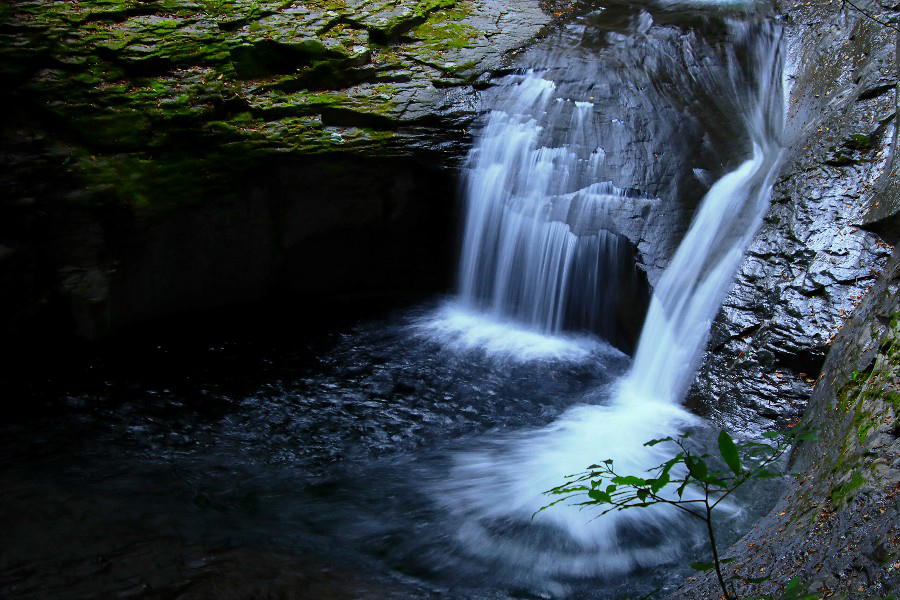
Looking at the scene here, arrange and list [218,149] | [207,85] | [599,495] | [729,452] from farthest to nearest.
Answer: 1. [207,85]
2. [218,149]
3. [599,495]
4. [729,452]

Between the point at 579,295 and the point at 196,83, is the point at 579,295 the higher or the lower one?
the lower one

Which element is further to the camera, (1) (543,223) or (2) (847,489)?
(1) (543,223)

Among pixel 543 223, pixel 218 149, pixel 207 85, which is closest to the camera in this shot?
pixel 218 149

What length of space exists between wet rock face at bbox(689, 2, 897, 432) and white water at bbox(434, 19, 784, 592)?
21 cm

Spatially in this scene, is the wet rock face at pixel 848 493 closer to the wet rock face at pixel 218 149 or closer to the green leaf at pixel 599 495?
the green leaf at pixel 599 495

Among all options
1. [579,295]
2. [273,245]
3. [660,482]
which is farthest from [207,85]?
[660,482]

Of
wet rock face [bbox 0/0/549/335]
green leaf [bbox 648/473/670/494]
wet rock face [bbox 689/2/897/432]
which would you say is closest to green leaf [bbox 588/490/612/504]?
green leaf [bbox 648/473/670/494]

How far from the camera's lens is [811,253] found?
16.4 ft

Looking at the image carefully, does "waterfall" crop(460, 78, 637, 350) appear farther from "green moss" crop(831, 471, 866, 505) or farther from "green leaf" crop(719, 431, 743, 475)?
"green leaf" crop(719, 431, 743, 475)

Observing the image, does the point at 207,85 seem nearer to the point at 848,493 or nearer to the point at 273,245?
the point at 273,245

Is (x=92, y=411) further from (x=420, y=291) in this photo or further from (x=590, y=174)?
(x=590, y=174)

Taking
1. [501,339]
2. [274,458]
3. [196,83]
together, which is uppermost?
[196,83]

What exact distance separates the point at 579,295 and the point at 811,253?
6.55 feet

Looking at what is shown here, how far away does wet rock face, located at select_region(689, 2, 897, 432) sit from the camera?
4688 mm
